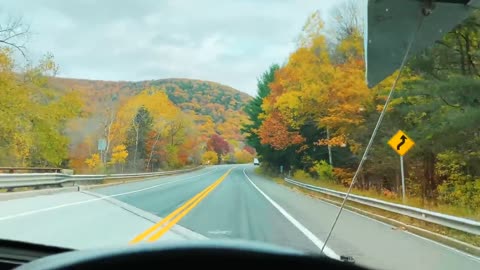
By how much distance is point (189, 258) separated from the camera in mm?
1208

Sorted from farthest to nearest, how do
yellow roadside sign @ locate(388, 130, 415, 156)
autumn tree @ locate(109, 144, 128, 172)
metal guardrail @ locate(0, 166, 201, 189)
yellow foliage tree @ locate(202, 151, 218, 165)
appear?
yellow foliage tree @ locate(202, 151, 218, 165) < autumn tree @ locate(109, 144, 128, 172) < metal guardrail @ locate(0, 166, 201, 189) < yellow roadside sign @ locate(388, 130, 415, 156)

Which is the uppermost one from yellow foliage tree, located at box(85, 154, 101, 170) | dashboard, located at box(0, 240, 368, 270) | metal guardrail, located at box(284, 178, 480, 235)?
dashboard, located at box(0, 240, 368, 270)

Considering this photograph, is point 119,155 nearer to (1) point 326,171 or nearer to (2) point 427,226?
(1) point 326,171

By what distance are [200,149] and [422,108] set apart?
76.6 m

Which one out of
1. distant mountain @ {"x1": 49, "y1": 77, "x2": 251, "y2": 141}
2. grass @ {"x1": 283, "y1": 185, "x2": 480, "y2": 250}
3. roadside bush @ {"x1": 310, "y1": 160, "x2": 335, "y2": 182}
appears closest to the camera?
grass @ {"x1": 283, "y1": 185, "x2": 480, "y2": 250}

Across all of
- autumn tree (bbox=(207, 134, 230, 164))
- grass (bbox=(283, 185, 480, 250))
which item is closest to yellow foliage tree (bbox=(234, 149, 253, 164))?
autumn tree (bbox=(207, 134, 230, 164))

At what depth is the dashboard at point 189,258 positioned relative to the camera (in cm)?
116

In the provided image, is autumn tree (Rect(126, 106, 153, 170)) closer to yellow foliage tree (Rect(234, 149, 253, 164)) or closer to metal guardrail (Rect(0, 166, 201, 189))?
metal guardrail (Rect(0, 166, 201, 189))

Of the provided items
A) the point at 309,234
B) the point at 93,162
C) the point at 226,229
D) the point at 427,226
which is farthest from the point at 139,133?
the point at 309,234

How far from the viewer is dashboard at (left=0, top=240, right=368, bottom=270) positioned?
1.16 meters

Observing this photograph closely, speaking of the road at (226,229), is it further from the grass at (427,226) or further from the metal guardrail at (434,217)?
the grass at (427,226)

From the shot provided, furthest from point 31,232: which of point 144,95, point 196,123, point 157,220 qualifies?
point 196,123

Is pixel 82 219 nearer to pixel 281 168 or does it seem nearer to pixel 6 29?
pixel 6 29

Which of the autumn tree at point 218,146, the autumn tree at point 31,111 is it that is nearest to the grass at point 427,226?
the autumn tree at point 31,111
